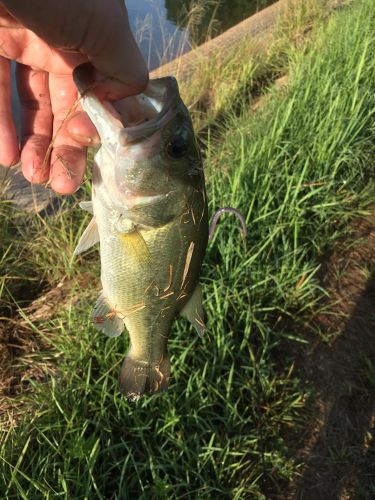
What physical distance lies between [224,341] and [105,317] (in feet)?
3.72

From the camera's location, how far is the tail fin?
1.73 metres

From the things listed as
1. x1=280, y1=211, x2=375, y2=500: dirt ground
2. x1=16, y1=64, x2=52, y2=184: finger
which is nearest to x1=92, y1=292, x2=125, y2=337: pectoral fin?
x1=16, y1=64, x2=52, y2=184: finger

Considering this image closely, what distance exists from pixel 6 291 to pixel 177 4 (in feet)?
29.5

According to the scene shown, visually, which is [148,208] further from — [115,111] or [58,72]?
[58,72]

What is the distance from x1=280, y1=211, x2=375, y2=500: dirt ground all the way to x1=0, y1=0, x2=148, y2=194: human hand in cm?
208

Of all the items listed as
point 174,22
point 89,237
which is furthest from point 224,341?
point 174,22

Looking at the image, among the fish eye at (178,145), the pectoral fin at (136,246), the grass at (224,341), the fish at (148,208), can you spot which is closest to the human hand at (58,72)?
the fish at (148,208)

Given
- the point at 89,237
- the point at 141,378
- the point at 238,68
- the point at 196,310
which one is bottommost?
the point at 238,68

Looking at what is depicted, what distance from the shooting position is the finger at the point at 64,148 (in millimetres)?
1703

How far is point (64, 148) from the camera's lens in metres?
1.77

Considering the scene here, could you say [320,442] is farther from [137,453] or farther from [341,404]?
[137,453]

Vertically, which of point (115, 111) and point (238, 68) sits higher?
point (115, 111)

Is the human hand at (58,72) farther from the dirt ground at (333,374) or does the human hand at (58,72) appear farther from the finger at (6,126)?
the dirt ground at (333,374)

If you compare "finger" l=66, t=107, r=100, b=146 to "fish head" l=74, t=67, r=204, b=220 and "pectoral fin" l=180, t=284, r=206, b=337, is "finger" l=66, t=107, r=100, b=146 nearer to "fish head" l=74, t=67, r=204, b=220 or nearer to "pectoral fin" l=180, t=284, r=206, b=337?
"fish head" l=74, t=67, r=204, b=220
